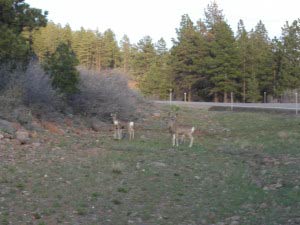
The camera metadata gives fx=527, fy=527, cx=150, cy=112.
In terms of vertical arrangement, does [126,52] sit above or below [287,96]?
above

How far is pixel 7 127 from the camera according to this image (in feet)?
61.7

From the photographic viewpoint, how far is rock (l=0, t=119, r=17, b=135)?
730 inches

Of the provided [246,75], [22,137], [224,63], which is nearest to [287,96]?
[246,75]

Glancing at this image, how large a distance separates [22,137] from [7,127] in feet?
3.07

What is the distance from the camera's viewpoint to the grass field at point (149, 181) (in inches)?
376

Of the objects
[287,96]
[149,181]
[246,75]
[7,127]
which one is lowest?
[149,181]

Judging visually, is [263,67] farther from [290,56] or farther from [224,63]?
[224,63]

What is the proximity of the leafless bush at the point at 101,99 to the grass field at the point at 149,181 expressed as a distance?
17.7ft

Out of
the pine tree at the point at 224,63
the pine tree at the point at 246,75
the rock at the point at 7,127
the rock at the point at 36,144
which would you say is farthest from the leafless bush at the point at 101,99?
the pine tree at the point at 246,75

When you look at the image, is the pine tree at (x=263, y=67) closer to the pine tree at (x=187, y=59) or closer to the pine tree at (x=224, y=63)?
the pine tree at (x=224, y=63)

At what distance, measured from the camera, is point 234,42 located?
60.2m

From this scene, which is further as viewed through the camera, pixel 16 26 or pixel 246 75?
pixel 246 75

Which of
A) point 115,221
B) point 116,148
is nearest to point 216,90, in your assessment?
point 116,148

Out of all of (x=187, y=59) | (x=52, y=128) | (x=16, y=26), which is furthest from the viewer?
(x=187, y=59)
